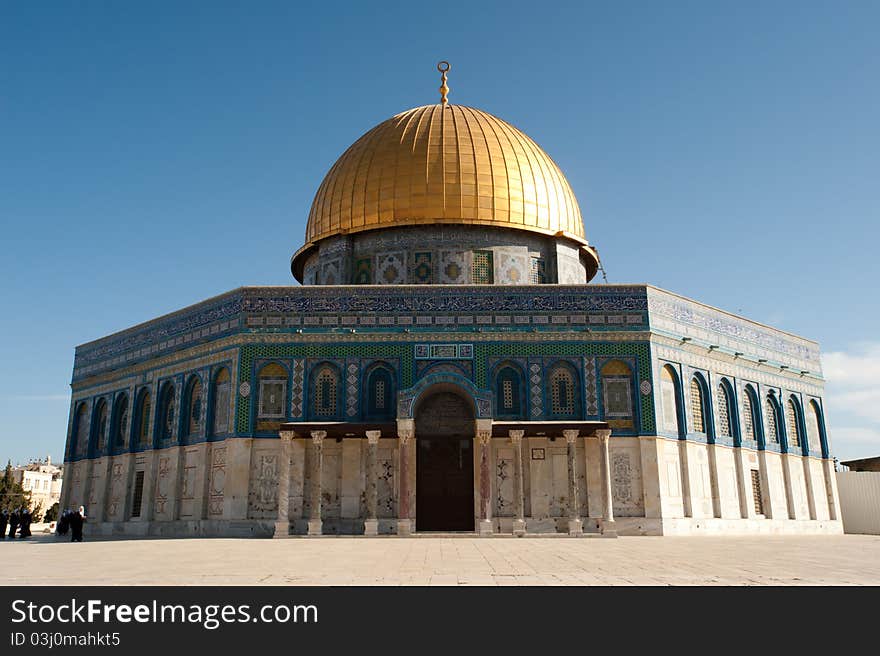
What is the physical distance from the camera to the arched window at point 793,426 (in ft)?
81.9

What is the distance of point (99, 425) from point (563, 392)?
15478 millimetres

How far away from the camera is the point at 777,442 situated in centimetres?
2455

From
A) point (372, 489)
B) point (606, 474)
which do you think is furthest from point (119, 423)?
point (606, 474)

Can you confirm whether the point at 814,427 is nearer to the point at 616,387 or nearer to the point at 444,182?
the point at 616,387

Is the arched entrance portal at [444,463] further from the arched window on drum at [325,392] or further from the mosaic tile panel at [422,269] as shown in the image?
Result: the mosaic tile panel at [422,269]

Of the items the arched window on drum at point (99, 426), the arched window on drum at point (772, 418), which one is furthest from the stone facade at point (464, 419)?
the arched window on drum at point (99, 426)

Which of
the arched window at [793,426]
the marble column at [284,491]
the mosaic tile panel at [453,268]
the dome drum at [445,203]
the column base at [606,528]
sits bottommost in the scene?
the column base at [606,528]

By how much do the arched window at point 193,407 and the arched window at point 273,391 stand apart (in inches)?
98.6

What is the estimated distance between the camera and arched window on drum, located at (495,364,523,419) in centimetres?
2058

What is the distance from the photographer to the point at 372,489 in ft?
64.1

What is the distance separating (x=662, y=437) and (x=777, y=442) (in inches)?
246
